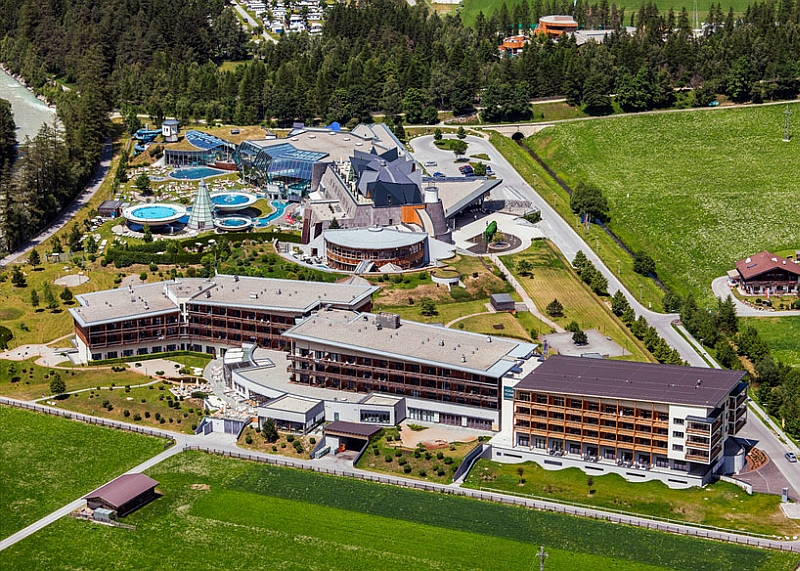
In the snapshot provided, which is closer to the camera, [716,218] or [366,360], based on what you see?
[366,360]

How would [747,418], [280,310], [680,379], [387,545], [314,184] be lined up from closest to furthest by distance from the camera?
[387,545]
[680,379]
[747,418]
[280,310]
[314,184]

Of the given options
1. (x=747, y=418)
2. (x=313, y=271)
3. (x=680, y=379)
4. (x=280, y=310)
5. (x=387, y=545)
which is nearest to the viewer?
(x=387, y=545)

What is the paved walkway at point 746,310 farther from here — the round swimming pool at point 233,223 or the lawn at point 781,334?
the round swimming pool at point 233,223

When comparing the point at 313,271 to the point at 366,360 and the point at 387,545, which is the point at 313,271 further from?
the point at 387,545

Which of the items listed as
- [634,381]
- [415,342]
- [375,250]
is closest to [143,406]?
[415,342]

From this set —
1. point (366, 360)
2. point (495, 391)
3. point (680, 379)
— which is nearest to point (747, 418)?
point (680, 379)

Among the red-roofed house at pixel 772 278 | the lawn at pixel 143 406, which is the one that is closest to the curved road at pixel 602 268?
the red-roofed house at pixel 772 278

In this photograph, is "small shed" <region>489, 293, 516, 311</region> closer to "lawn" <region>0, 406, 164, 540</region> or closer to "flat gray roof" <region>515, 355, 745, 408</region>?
"flat gray roof" <region>515, 355, 745, 408</region>

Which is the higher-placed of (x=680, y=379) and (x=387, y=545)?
(x=680, y=379)
